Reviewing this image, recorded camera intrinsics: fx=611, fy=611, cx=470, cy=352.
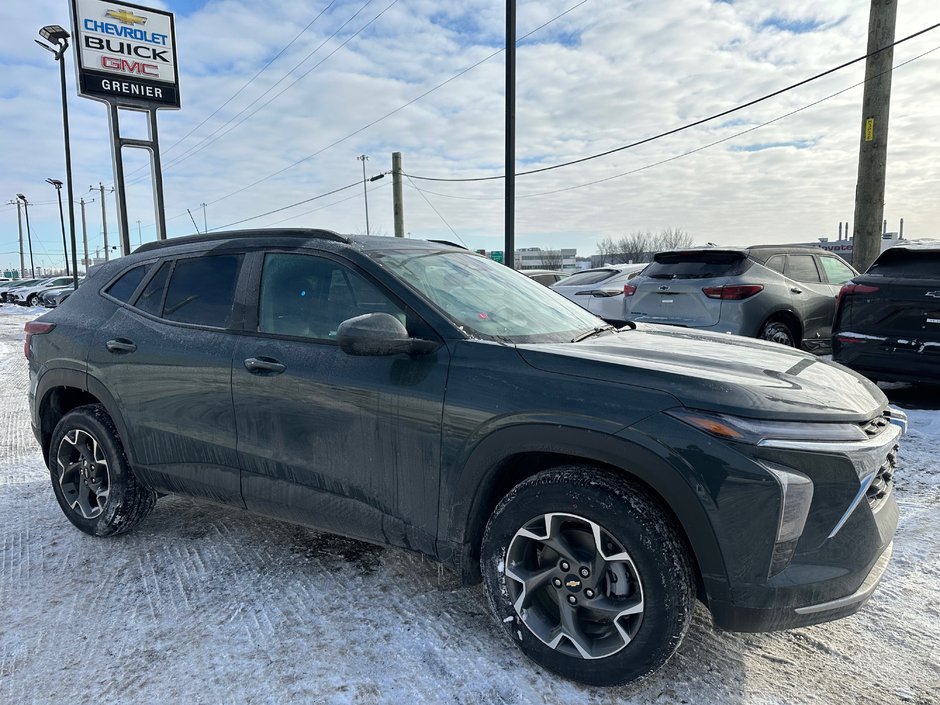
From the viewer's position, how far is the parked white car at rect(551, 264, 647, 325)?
930 cm

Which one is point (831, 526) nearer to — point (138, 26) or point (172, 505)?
point (172, 505)

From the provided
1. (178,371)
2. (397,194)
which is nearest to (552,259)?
(397,194)

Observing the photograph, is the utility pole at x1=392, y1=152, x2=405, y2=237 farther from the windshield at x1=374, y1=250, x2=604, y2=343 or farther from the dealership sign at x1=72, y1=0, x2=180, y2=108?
the windshield at x1=374, y1=250, x2=604, y2=343

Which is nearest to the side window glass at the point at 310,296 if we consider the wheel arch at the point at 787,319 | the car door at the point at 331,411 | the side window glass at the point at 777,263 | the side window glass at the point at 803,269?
the car door at the point at 331,411

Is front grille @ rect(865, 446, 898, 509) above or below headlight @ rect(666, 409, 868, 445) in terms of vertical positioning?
below

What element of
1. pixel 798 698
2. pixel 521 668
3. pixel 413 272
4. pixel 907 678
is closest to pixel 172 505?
pixel 413 272

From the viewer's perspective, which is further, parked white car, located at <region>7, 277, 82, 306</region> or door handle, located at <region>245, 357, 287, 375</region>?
parked white car, located at <region>7, 277, 82, 306</region>

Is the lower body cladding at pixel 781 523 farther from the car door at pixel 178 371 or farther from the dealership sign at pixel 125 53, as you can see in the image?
the dealership sign at pixel 125 53

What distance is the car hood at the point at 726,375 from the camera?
2049 mm

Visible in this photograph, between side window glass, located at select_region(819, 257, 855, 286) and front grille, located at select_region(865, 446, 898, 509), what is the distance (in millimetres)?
7133

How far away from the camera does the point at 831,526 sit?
201 centimetres

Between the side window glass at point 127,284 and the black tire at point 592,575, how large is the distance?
2.59 meters

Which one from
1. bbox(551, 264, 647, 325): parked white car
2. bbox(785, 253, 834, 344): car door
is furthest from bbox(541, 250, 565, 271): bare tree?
bbox(785, 253, 834, 344): car door

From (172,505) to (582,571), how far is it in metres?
3.08
